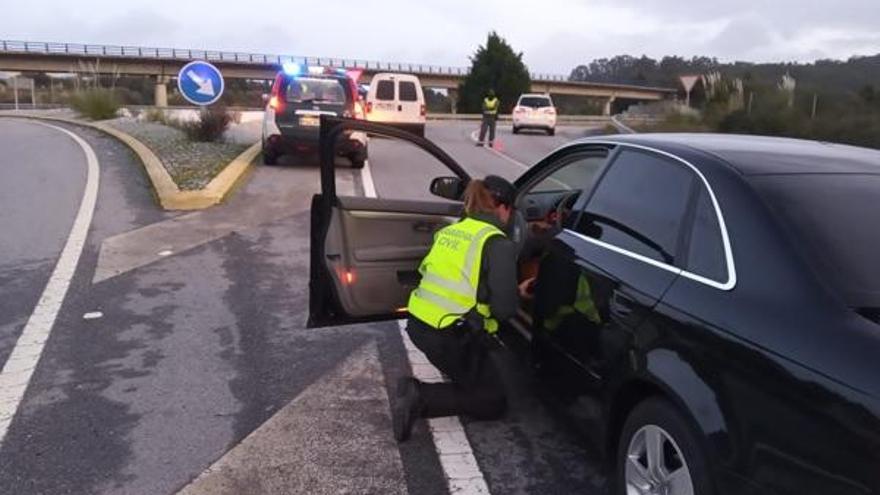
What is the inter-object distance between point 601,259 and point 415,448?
1.32 meters

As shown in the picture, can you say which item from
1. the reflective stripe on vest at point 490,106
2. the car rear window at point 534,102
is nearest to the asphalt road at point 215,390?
the reflective stripe on vest at point 490,106

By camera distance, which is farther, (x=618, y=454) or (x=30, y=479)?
(x=30, y=479)

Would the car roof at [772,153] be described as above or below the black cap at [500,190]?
above

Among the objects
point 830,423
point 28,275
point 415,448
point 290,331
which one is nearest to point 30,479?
point 415,448

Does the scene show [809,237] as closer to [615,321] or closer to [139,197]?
[615,321]

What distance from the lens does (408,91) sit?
24219 millimetres

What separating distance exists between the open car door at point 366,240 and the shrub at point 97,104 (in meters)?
24.9

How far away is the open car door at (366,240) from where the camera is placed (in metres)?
4.58

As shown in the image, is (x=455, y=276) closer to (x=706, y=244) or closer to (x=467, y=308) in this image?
(x=467, y=308)

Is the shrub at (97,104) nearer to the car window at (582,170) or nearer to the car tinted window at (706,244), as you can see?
the car window at (582,170)

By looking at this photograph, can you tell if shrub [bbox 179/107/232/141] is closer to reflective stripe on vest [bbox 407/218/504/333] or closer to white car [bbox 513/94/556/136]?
reflective stripe on vest [bbox 407/218/504/333]

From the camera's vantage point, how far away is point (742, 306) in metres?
2.54

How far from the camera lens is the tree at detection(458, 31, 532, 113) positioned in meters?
69.6

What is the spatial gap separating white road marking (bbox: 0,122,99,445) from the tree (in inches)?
2449
